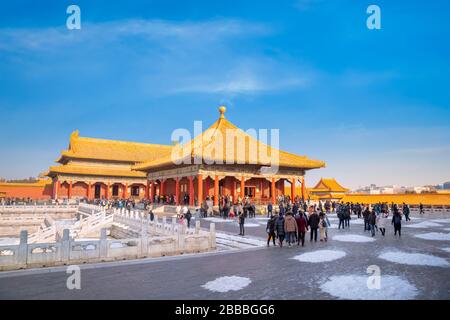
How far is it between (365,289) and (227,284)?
299 centimetres

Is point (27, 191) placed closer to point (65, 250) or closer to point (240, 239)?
point (240, 239)

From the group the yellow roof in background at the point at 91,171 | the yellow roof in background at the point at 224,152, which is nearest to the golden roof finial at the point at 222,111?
the yellow roof in background at the point at 224,152

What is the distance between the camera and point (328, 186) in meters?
66.1

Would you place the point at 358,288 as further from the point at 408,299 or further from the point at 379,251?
the point at 379,251

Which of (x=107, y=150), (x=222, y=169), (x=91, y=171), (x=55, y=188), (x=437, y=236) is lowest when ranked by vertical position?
(x=437, y=236)

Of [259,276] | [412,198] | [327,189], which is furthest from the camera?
[327,189]

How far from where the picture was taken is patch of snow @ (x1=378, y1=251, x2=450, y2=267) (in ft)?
32.9

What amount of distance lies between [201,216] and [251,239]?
42.3ft

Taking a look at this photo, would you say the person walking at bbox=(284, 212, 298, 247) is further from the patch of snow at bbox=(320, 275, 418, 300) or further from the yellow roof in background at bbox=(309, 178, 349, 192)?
the yellow roof in background at bbox=(309, 178, 349, 192)

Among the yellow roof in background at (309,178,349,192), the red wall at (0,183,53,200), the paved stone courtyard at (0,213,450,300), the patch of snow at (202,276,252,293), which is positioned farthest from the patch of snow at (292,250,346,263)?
the yellow roof in background at (309,178,349,192)

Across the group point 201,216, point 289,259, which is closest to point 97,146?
point 201,216

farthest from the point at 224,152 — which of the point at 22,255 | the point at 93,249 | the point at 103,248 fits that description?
the point at 22,255

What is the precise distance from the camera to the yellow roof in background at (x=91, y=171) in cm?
5138
